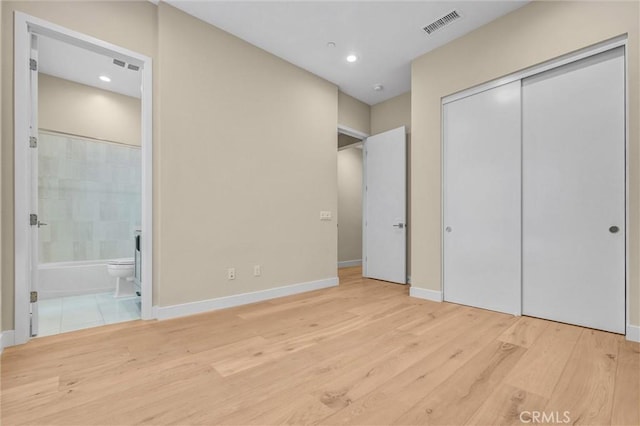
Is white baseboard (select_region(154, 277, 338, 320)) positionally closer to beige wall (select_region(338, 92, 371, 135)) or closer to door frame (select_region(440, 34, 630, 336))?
door frame (select_region(440, 34, 630, 336))

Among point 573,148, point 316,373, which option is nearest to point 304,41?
point 573,148

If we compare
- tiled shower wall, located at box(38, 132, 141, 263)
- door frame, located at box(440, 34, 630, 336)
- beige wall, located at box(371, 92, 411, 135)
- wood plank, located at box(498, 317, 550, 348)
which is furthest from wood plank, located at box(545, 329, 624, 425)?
tiled shower wall, located at box(38, 132, 141, 263)

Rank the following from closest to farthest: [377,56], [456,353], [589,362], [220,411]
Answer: [220,411] → [589,362] → [456,353] → [377,56]

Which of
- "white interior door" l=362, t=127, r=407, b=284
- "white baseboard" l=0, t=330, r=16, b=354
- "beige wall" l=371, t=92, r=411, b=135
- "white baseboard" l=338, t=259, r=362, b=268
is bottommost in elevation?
"white baseboard" l=338, t=259, r=362, b=268

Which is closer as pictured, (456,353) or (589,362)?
(589,362)

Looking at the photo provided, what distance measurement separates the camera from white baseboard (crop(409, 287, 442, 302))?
3.44 meters

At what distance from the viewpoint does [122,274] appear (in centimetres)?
371

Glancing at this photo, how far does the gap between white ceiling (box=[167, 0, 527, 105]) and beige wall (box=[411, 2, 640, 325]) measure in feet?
0.64

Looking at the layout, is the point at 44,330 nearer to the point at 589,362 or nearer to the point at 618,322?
the point at 589,362

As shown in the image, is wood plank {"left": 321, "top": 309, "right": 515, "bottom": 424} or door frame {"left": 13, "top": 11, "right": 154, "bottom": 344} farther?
door frame {"left": 13, "top": 11, "right": 154, "bottom": 344}

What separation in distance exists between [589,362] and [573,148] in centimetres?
180

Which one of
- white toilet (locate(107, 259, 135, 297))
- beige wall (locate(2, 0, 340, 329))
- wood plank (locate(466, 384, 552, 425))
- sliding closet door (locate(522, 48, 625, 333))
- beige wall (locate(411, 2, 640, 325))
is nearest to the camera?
wood plank (locate(466, 384, 552, 425))

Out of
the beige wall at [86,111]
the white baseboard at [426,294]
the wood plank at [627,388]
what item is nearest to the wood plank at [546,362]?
the wood plank at [627,388]

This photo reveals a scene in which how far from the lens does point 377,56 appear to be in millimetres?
3658
